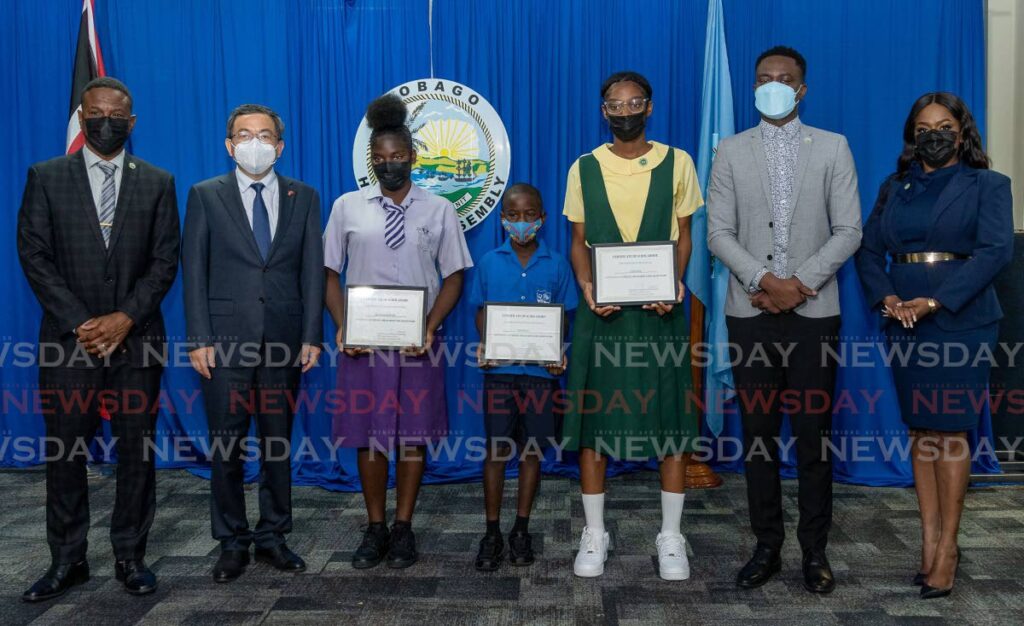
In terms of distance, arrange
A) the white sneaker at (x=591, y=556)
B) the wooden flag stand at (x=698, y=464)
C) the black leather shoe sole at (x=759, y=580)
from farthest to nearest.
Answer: the wooden flag stand at (x=698, y=464)
the white sneaker at (x=591, y=556)
the black leather shoe sole at (x=759, y=580)

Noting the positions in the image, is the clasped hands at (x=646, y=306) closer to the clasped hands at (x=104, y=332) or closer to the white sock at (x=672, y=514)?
the white sock at (x=672, y=514)

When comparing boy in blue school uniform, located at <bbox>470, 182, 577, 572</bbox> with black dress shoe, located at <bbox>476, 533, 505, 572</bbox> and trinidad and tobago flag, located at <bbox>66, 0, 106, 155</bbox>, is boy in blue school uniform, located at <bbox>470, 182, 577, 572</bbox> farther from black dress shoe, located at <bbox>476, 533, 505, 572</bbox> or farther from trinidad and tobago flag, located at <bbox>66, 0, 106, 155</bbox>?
trinidad and tobago flag, located at <bbox>66, 0, 106, 155</bbox>

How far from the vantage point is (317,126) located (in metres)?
4.39

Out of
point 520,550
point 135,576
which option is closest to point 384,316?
point 520,550

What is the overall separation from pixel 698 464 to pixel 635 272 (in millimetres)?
1788

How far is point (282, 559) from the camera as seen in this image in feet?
10.0

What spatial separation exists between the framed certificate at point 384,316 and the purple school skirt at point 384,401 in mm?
91

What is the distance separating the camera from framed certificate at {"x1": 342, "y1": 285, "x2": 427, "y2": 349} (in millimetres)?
3025

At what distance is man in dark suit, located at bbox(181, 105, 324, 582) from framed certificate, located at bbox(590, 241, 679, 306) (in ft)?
3.41

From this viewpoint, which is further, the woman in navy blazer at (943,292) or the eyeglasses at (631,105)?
the eyeglasses at (631,105)

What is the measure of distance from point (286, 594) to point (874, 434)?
3.11 m

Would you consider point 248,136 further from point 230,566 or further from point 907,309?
point 907,309

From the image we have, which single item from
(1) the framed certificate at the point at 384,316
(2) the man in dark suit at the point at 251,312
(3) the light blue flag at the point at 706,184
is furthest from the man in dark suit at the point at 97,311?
(3) the light blue flag at the point at 706,184

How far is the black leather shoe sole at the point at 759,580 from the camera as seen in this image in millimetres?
2850
